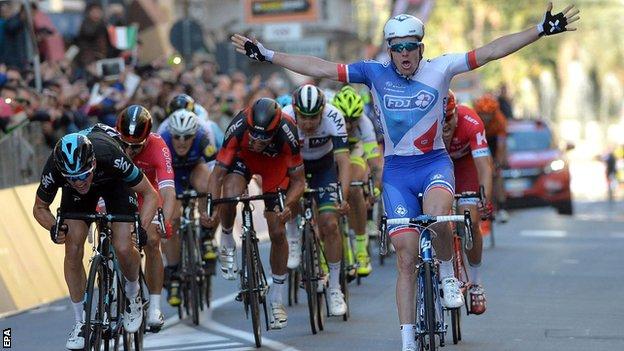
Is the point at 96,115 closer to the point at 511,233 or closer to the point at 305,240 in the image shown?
the point at 305,240

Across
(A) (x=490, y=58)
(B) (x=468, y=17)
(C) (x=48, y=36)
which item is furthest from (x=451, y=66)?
(B) (x=468, y=17)

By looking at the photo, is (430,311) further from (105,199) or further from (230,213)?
(230,213)

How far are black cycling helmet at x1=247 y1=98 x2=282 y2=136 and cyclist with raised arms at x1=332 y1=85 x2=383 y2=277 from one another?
3621mm

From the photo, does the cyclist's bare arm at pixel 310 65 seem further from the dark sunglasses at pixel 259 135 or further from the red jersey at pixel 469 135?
the red jersey at pixel 469 135

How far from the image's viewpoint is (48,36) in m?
21.8

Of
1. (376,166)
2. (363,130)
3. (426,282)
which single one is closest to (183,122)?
(363,130)

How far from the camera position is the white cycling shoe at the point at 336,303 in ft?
45.1

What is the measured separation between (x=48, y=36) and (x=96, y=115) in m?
2.40

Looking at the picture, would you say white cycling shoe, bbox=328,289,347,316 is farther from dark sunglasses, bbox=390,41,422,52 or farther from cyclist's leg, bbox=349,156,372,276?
dark sunglasses, bbox=390,41,422,52

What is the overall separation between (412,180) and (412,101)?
1.69ft

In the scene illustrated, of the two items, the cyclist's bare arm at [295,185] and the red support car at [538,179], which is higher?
the cyclist's bare arm at [295,185]

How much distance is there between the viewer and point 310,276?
13.4 metres

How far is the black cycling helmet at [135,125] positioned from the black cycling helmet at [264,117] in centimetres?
92

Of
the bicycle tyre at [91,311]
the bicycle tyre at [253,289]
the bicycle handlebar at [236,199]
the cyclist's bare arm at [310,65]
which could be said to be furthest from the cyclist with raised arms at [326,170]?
the bicycle tyre at [91,311]
